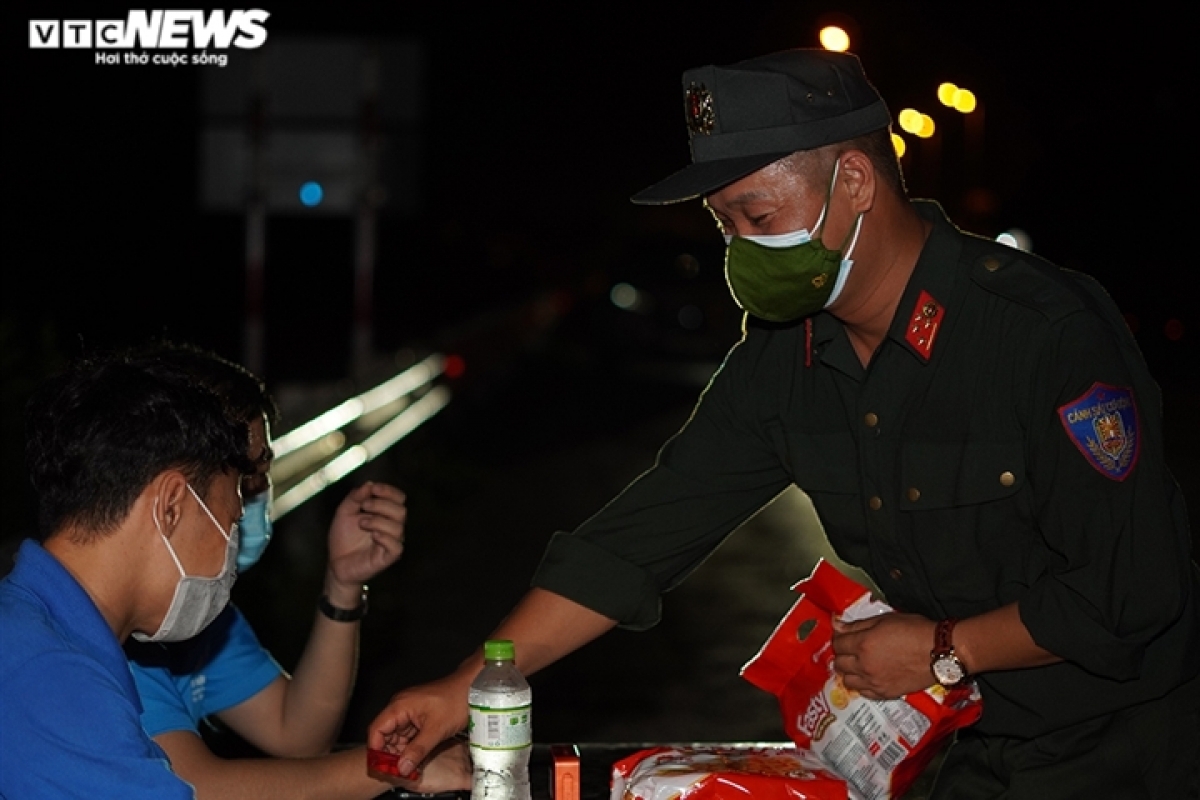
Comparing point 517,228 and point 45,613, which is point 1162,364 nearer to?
point 45,613

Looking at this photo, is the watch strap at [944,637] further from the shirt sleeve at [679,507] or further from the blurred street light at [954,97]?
the blurred street light at [954,97]

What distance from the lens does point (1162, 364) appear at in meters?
28.0

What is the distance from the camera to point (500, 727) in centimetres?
271

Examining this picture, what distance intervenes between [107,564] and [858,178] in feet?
4.57

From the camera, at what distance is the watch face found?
8.90ft

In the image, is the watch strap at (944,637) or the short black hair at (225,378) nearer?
the watch strap at (944,637)

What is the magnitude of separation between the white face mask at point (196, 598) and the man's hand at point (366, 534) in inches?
32.2

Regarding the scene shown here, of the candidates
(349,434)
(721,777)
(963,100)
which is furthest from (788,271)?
(963,100)

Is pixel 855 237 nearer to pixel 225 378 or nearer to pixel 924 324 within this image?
pixel 924 324

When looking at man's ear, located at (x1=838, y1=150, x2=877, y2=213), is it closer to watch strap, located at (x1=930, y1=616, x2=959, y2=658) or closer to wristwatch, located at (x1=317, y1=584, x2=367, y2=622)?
watch strap, located at (x1=930, y1=616, x2=959, y2=658)

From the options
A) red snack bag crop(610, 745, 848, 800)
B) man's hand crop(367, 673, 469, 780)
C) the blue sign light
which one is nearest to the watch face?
red snack bag crop(610, 745, 848, 800)

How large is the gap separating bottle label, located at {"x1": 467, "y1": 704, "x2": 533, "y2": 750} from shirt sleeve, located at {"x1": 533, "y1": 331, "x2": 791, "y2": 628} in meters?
0.55

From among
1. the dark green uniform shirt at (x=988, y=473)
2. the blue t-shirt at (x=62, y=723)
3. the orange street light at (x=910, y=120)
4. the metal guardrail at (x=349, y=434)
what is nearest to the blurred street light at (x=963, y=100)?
the orange street light at (x=910, y=120)

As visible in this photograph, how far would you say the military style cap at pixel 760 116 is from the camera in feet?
9.39
